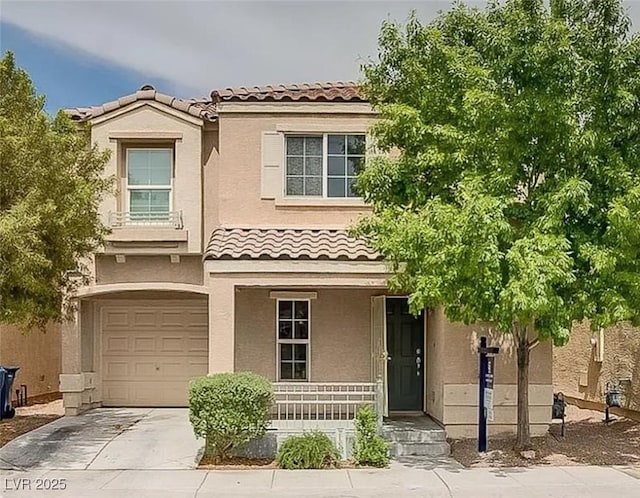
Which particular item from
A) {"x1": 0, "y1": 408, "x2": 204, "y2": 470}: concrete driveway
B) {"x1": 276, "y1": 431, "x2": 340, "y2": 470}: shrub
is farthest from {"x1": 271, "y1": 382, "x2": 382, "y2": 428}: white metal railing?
{"x1": 0, "y1": 408, "x2": 204, "y2": 470}: concrete driveway

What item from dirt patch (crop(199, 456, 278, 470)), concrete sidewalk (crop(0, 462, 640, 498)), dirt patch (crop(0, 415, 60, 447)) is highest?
concrete sidewalk (crop(0, 462, 640, 498))

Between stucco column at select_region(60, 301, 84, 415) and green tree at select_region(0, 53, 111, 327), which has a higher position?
green tree at select_region(0, 53, 111, 327)

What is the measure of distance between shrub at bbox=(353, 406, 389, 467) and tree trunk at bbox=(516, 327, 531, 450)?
2.40m

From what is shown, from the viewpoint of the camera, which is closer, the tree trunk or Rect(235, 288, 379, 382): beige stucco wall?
the tree trunk

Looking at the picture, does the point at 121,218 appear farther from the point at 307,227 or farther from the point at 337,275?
the point at 337,275

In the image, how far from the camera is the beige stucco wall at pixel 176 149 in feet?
50.8

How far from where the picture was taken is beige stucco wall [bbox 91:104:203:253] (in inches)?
609

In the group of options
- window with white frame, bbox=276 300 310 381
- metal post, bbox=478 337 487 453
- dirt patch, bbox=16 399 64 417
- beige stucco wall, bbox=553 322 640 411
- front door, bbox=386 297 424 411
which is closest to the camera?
metal post, bbox=478 337 487 453

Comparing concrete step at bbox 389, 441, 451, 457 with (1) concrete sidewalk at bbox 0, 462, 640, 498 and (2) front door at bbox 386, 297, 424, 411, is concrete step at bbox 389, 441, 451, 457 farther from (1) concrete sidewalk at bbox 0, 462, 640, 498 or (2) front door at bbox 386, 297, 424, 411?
(2) front door at bbox 386, 297, 424, 411

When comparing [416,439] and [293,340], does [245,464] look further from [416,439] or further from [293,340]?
[293,340]

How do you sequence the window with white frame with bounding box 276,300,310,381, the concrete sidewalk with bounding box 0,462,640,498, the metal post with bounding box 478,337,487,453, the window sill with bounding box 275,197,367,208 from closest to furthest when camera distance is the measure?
the concrete sidewalk with bounding box 0,462,640,498 → the metal post with bounding box 478,337,487,453 → the window sill with bounding box 275,197,367,208 → the window with white frame with bounding box 276,300,310,381

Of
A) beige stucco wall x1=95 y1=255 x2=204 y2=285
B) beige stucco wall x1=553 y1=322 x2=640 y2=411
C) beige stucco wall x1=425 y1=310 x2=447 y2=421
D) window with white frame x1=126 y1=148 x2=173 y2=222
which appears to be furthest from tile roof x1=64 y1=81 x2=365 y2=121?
beige stucco wall x1=553 y1=322 x2=640 y2=411

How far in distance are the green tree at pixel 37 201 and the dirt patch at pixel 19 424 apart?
7.11ft

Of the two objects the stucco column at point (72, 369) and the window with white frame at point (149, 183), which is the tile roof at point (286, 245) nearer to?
the window with white frame at point (149, 183)
